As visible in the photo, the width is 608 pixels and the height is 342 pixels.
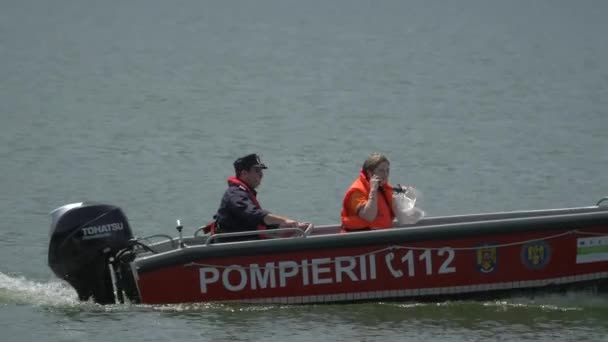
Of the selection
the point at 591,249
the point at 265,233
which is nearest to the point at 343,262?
the point at 265,233

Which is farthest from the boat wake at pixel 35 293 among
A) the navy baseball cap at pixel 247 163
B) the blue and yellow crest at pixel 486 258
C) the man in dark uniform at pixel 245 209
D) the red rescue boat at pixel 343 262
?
the blue and yellow crest at pixel 486 258

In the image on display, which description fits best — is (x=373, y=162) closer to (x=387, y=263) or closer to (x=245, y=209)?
(x=387, y=263)

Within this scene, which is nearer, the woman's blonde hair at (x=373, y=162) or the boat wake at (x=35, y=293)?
the woman's blonde hair at (x=373, y=162)

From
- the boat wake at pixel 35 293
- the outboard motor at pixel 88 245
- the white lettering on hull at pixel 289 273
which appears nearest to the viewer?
the white lettering on hull at pixel 289 273

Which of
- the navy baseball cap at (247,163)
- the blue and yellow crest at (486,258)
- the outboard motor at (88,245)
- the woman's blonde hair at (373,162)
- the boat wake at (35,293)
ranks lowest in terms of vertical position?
the boat wake at (35,293)

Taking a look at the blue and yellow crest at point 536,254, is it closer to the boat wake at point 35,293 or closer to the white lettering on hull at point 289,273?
the white lettering on hull at point 289,273

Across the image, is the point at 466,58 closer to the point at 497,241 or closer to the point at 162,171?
the point at 162,171

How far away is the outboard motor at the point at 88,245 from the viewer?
1237 centimetres

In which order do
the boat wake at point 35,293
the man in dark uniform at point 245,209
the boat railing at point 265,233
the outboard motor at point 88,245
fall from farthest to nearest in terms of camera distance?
the boat wake at point 35,293
the man in dark uniform at point 245,209
the outboard motor at point 88,245
the boat railing at point 265,233

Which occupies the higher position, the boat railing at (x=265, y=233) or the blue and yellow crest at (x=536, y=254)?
the boat railing at (x=265, y=233)

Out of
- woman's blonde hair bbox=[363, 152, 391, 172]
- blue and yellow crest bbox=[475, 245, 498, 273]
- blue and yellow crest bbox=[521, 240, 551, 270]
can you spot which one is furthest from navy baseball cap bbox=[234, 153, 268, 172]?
blue and yellow crest bbox=[521, 240, 551, 270]

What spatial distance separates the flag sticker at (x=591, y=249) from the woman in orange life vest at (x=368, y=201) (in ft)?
5.85

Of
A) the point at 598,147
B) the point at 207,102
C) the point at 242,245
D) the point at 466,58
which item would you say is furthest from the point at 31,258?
the point at 466,58

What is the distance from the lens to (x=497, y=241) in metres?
12.3
